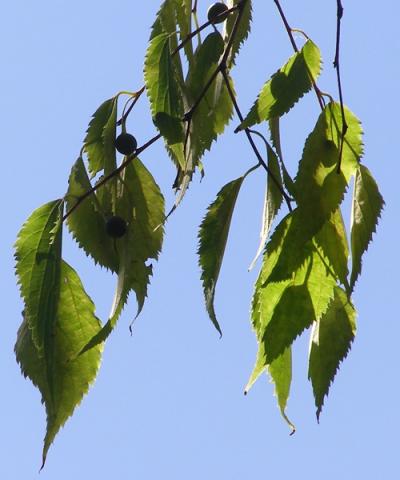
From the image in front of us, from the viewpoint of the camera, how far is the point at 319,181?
166cm

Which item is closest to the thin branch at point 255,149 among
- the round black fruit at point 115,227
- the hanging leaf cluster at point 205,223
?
the hanging leaf cluster at point 205,223

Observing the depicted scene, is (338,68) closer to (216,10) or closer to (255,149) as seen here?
(255,149)

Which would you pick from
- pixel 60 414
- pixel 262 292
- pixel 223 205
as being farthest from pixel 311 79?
pixel 60 414

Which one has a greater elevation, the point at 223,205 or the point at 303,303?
the point at 223,205

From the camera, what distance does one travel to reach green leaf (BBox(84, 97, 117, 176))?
5.98 feet

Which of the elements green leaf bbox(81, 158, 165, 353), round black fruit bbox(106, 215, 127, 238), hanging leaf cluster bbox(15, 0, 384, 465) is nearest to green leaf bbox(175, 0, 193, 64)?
hanging leaf cluster bbox(15, 0, 384, 465)

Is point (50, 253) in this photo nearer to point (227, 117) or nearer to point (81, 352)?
point (81, 352)

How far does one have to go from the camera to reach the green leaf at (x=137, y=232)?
5.69 feet

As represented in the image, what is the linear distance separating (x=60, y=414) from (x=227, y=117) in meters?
0.57

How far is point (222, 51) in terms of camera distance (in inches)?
72.7

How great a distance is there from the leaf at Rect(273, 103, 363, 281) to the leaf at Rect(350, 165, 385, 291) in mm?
23

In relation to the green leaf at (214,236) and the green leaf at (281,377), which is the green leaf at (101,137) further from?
the green leaf at (281,377)

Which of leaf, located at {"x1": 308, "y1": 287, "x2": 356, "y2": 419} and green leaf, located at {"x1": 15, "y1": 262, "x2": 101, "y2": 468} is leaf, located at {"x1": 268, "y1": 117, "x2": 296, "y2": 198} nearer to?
leaf, located at {"x1": 308, "y1": 287, "x2": 356, "y2": 419}

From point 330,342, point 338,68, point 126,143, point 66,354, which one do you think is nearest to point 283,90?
point 338,68
